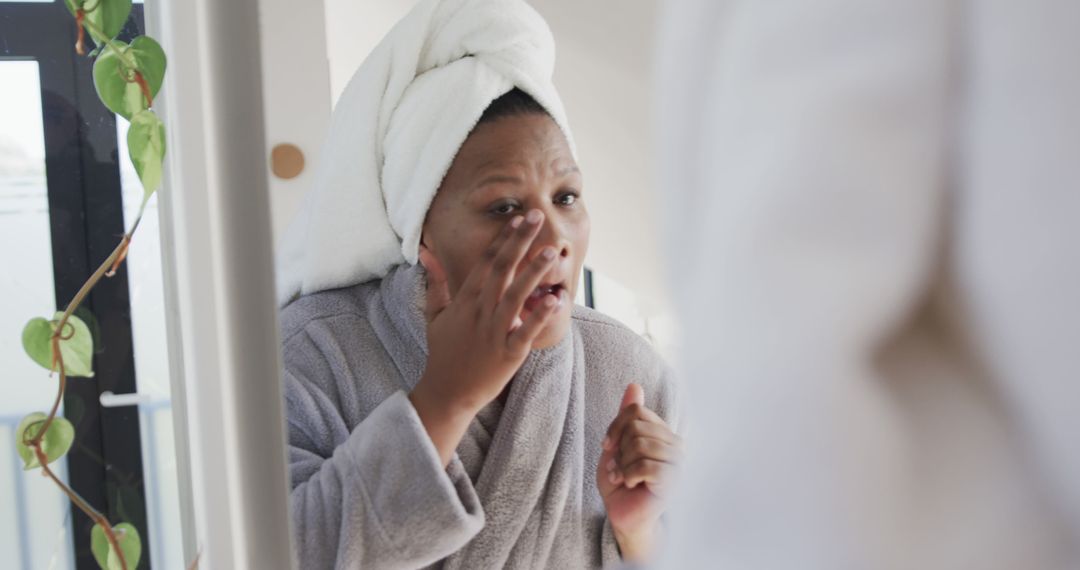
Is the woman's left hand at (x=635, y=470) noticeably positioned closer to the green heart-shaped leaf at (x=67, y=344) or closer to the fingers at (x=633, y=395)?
the fingers at (x=633, y=395)

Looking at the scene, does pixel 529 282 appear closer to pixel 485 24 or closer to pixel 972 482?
pixel 485 24

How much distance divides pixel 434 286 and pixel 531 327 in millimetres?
75

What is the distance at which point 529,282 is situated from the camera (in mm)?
656

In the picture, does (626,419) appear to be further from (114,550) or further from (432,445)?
(114,550)

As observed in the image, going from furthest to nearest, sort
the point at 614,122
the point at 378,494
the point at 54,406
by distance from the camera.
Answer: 1. the point at 54,406
2. the point at 378,494
3. the point at 614,122

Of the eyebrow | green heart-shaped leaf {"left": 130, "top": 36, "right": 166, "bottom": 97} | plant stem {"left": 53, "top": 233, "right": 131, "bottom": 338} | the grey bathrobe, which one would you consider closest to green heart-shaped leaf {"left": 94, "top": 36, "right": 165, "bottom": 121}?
green heart-shaped leaf {"left": 130, "top": 36, "right": 166, "bottom": 97}

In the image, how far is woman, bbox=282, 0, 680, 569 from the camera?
25.4 inches

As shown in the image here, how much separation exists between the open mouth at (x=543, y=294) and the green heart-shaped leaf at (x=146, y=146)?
13.8 inches

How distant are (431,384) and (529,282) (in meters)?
0.11

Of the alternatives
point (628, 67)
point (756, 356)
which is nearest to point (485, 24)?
point (628, 67)

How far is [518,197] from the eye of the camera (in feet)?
2.11

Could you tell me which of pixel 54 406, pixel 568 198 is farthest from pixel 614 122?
pixel 54 406

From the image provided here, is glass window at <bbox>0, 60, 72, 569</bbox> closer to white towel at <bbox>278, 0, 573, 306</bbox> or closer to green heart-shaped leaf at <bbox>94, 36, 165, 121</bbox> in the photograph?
green heart-shaped leaf at <bbox>94, 36, 165, 121</bbox>

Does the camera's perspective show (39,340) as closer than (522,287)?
No
